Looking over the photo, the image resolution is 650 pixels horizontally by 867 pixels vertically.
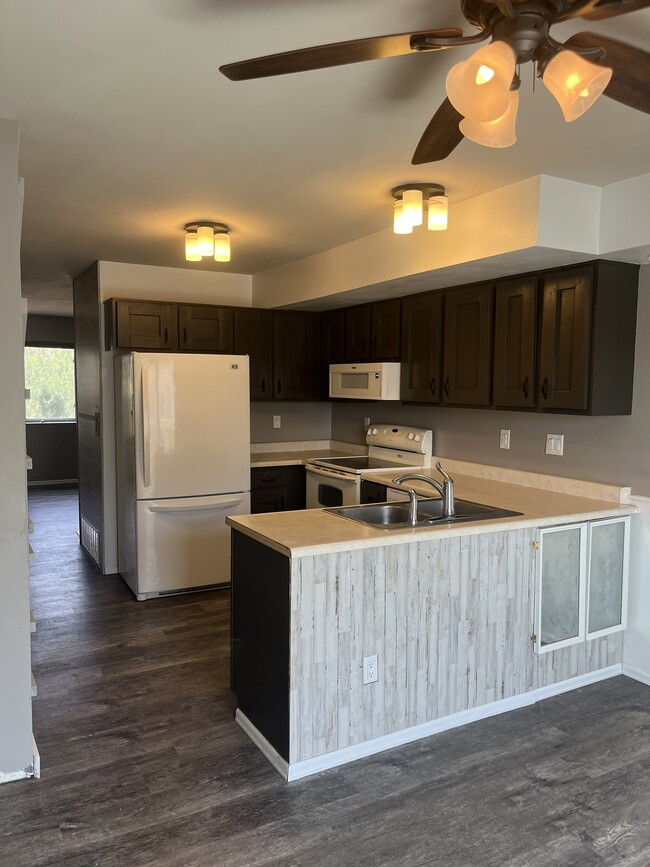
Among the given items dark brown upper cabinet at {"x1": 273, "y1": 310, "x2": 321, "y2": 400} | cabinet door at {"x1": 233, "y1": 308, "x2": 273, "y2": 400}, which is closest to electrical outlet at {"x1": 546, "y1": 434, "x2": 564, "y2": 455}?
dark brown upper cabinet at {"x1": 273, "y1": 310, "x2": 321, "y2": 400}

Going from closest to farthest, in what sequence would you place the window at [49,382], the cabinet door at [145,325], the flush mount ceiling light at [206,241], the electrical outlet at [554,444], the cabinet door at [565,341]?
the cabinet door at [565,341], the electrical outlet at [554,444], the flush mount ceiling light at [206,241], the cabinet door at [145,325], the window at [49,382]

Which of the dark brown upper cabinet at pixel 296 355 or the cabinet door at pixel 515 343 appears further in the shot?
the dark brown upper cabinet at pixel 296 355

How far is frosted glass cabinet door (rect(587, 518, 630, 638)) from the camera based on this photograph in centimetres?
314

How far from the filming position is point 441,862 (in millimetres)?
1994

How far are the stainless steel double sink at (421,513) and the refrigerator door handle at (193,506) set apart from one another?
1.58 meters

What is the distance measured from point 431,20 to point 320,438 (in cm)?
431

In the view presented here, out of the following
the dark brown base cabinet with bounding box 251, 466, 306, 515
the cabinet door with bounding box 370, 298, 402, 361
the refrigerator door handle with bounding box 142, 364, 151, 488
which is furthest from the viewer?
the dark brown base cabinet with bounding box 251, 466, 306, 515

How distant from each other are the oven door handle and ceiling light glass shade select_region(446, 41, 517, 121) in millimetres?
3095

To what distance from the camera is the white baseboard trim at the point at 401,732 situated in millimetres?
2449

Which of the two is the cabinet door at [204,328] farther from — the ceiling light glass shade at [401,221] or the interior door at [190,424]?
the ceiling light glass shade at [401,221]

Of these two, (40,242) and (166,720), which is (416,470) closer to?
(166,720)

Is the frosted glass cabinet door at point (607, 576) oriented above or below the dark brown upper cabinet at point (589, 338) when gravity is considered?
below

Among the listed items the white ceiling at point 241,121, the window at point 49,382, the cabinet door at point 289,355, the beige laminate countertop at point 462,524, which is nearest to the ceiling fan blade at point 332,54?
the white ceiling at point 241,121

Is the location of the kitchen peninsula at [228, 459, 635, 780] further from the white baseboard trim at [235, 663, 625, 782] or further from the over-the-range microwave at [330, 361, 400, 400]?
the over-the-range microwave at [330, 361, 400, 400]
